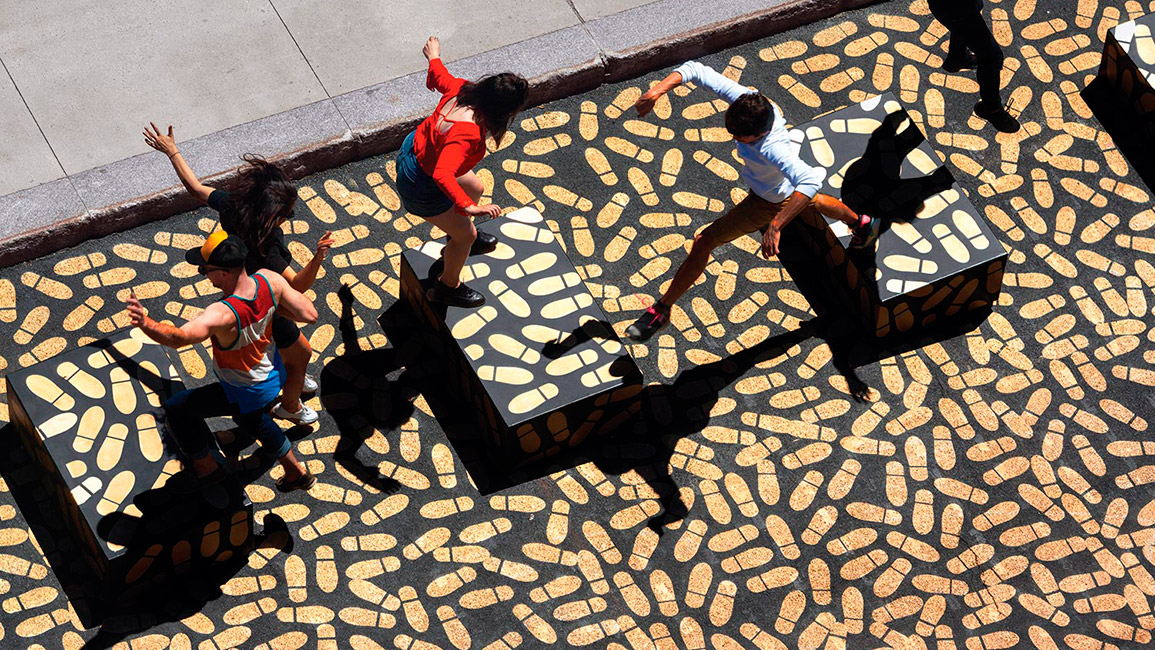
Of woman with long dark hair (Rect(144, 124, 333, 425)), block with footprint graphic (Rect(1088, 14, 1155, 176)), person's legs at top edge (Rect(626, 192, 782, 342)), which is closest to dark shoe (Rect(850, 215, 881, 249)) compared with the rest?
person's legs at top edge (Rect(626, 192, 782, 342))

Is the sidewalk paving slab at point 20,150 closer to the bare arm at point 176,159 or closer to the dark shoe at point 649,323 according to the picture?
the bare arm at point 176,159

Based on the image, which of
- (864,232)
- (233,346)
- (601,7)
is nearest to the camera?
(233,346)

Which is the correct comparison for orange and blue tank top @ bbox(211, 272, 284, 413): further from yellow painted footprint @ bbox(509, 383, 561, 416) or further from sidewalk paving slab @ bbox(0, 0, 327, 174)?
sidewalk paving slab @ bbox(0, 0, 327, 174)

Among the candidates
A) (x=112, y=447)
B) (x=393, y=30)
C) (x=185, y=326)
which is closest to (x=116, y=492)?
(x=112, y=447)

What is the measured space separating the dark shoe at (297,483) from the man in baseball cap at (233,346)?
0.16 metres

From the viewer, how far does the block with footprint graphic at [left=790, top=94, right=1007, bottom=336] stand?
9.39 metres

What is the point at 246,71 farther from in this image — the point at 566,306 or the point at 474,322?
the point at 566,306

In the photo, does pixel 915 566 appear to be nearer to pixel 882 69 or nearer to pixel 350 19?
pixel 882 69

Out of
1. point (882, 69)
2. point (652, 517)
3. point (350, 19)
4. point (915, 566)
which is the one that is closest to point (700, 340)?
point (652, 517)

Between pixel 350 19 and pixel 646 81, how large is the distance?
2.01m

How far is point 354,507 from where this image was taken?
8836 millimetres

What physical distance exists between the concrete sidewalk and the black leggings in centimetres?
193

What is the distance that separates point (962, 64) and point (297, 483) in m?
5.30

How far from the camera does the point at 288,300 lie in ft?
25.6
